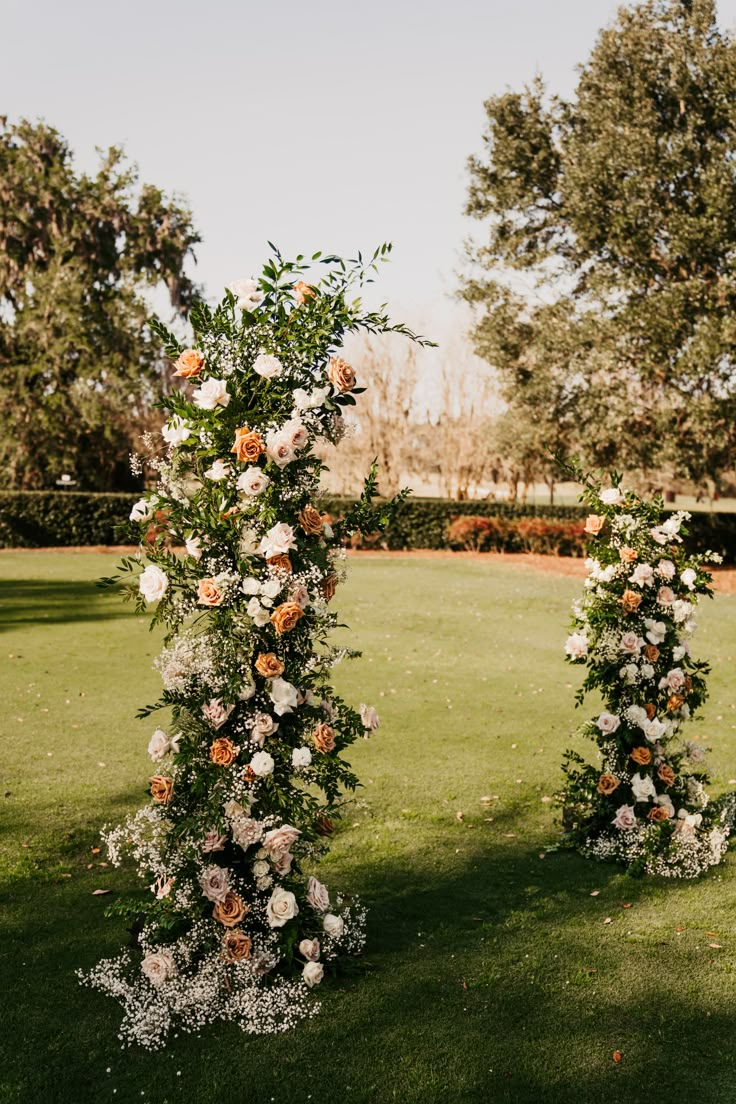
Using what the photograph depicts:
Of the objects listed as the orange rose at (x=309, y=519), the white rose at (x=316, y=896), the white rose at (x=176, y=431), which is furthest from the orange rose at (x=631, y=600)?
the white rose at (x=176, y=431)

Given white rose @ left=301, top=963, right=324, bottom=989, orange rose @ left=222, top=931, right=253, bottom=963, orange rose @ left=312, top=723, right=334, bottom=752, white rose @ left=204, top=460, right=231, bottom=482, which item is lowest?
white rose @ left=301, top=963, right=324, bottom=989

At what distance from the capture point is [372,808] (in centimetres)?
686

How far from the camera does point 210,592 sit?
156 inches

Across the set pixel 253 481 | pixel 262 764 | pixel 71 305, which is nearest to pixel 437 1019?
pixel 262 764

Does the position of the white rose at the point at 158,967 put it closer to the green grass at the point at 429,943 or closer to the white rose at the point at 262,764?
the green grass at the point at 429,943

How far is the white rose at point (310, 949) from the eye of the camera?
13.5 ft

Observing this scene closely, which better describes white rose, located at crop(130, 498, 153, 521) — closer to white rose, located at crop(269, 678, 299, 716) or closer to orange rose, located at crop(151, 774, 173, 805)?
white rose, located at crop(269, 678, 299, 716)

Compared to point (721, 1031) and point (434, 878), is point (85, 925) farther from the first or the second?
point (721, 1031)

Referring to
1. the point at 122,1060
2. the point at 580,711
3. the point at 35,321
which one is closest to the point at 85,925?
the point at 122,1060

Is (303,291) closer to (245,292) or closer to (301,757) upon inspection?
(245,292)

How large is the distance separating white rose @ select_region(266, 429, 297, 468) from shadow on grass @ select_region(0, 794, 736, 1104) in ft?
8.00

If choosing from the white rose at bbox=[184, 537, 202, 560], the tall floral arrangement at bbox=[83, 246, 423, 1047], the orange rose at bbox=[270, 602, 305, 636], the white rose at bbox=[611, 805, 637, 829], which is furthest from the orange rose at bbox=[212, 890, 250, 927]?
the white rose at bbox=[611, 805, 637, 829]

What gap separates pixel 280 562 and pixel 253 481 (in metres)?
0.38

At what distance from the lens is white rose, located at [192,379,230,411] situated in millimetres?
3963
